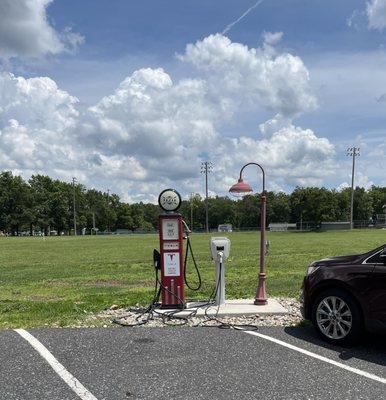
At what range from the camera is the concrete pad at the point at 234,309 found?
8.37 metres

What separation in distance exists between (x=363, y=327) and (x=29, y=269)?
15.2m

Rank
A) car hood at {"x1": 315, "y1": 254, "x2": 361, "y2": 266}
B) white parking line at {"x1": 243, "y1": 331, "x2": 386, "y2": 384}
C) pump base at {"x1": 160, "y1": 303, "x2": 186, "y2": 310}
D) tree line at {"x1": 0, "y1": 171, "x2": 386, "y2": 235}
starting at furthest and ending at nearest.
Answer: tree line at {"x1": 0, "y1": 171, "x2": 386, "y2": 235}
pump base at {"x1": 160, "y1": 303, "x2": 186, "y2": 310}
car hood at {"x1": 315, "y1": 254, "x2": 361, "y2": 266}
white parking line at {"x1": 243, "y1": 331, "x2": 386, "y2": 384}

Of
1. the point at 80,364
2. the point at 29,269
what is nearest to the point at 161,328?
the point at 80,364

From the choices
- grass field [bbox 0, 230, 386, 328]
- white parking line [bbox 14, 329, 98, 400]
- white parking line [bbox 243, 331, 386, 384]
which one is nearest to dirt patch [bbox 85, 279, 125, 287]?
grass field [bbox 0, 230, 386, 328]

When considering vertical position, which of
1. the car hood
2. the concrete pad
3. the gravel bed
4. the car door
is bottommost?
→ the gravel bed

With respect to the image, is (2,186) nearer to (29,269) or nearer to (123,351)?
(29,269)

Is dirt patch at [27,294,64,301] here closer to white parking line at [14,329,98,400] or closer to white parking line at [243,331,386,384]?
white parking line at [14,329,98,400]

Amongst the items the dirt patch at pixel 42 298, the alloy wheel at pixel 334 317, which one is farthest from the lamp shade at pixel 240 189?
the dirt patch at pixel 42 298

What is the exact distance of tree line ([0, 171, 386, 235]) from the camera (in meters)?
116

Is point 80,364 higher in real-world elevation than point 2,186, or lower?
lower

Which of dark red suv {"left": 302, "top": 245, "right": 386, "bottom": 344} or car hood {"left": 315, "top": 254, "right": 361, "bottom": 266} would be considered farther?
car hood {"left": 315, "top": 254, "right": 361, "bottom": 266}

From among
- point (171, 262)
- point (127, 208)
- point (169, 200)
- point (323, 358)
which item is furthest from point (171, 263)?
point (127, 208)

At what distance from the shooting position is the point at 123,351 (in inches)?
249

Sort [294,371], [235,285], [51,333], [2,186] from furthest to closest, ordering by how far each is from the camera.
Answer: [2,186] < [235,285] < [51,333] < [294,371]
